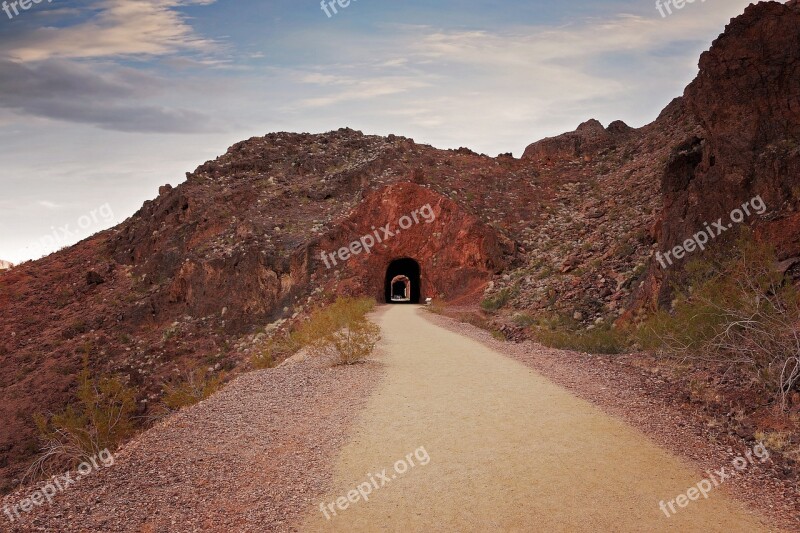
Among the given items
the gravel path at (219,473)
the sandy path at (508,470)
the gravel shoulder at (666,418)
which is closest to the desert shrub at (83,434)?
the gravel path at (219,473)

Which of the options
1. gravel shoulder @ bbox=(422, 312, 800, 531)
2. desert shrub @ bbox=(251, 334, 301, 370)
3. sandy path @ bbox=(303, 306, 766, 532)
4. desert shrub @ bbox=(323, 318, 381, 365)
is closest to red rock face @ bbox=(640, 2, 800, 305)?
gravel shoulder @ bbox=(422, 312, 800, 531)

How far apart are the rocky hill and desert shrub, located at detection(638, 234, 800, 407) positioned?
359cm

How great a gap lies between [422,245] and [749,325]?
80.1 ft

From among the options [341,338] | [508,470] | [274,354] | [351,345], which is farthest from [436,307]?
[508,470]

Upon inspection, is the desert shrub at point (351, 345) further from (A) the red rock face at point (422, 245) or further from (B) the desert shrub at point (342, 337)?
(A) the red rock face at point (422, 245)

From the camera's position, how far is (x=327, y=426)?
841 centimetres

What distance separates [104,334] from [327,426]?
2654cm

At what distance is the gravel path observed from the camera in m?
5.53

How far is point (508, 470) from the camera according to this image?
645cm

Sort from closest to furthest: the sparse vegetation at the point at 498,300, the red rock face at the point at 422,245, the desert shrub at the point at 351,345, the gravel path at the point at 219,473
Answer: the gravel path at the point at 219,473, the desert shrub at the point at 351,345, the sparse vegetation at the point at 498,300, the red rock face at the point at 422,245

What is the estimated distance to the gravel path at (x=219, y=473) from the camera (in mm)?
5527

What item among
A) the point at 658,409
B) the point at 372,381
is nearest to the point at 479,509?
the point at 658,409

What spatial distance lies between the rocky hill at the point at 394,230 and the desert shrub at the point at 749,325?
3588 mm

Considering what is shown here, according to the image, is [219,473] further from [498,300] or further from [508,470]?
[498,300]
